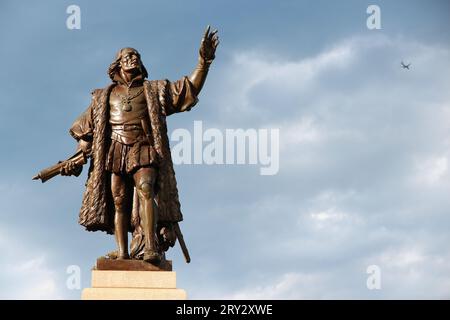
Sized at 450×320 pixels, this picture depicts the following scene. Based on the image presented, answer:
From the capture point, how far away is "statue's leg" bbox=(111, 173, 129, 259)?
16.0m

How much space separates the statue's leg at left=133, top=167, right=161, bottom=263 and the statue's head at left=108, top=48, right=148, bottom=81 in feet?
6.07

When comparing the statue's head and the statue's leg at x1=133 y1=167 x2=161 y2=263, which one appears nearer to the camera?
the statue's leg at x1=133 y1=167 x2=161 y2=263

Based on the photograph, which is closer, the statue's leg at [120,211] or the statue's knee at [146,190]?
the statue's knee at [146,190]

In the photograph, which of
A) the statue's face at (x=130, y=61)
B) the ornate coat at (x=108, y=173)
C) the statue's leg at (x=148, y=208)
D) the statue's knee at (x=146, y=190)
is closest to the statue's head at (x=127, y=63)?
the statue's face at (x=130, y=61)

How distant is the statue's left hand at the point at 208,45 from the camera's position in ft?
54.2

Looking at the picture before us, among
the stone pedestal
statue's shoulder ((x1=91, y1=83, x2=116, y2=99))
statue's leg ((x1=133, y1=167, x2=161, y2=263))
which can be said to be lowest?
the stone pedestal

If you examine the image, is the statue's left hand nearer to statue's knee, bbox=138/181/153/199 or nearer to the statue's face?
the statue's face

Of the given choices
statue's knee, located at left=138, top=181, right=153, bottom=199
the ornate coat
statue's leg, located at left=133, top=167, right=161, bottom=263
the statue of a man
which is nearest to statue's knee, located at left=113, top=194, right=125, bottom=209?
the statue of a man

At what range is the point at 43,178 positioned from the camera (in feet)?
54.3

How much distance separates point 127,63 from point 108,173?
1.93 m

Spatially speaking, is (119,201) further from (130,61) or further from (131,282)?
(130,61)

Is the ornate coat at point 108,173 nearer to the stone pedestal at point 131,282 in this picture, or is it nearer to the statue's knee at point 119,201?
the statue's knee at point 119,201
